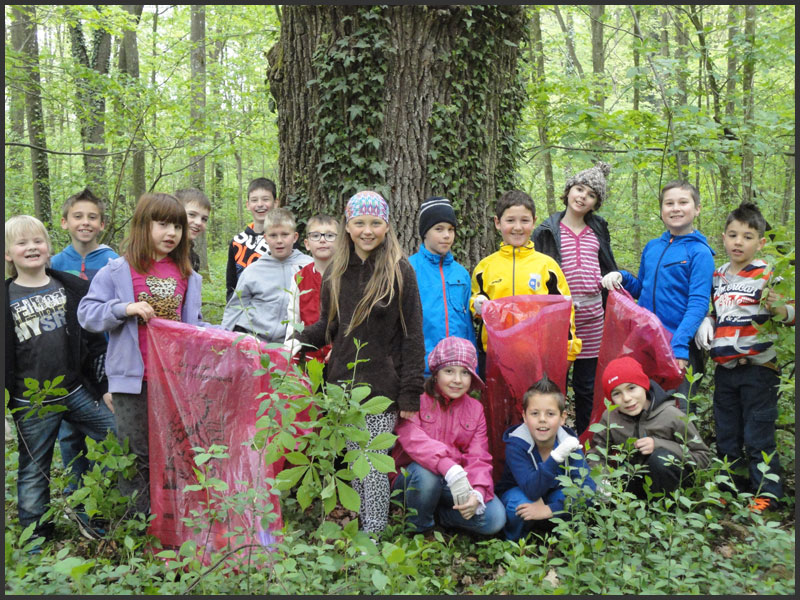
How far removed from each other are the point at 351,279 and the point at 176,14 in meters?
15.5

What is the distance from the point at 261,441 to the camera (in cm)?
244

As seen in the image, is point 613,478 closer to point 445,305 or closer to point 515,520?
point 515,520

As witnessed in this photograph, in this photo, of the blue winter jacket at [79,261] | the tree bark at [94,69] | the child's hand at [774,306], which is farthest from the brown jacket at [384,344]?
the tree bark at [94,69]

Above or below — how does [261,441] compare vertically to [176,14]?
below

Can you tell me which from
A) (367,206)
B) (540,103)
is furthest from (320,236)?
(540,103)

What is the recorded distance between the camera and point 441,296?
3.78 metres

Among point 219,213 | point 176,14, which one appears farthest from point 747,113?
point 219,213

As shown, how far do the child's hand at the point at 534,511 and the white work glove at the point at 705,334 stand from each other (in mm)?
1490

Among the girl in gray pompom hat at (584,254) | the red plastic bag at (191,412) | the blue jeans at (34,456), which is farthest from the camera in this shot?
the girl in gray pompom hat at (584,254)

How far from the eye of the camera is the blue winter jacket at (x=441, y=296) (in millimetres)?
3762

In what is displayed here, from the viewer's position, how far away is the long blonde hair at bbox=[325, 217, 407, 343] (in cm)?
324

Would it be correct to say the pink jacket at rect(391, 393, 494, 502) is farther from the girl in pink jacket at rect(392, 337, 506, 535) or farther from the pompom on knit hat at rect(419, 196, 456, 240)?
the pompom on knit hat at rect(419, 196, 456, 240)

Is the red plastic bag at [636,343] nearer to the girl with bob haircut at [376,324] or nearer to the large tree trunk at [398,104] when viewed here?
the large tree trunk at [398,104]

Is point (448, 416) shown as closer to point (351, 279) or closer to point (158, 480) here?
→ point (351, 279)
